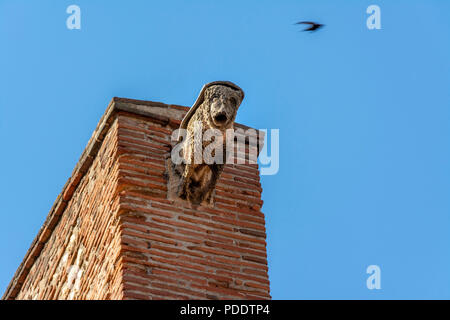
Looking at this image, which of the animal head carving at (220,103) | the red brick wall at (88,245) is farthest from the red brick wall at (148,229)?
the animal head carving at (220,103)

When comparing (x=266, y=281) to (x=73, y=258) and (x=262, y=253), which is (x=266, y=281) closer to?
(x=262, y=253)

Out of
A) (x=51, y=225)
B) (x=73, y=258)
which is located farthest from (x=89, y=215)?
(x=51, y=225)

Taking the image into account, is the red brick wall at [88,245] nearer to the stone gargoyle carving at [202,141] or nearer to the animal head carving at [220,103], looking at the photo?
the stone gargoyle carving at [202,141]

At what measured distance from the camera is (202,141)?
981cm

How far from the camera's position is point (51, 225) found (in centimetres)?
1141

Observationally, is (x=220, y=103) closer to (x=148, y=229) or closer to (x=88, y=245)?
(x=148, y=229)

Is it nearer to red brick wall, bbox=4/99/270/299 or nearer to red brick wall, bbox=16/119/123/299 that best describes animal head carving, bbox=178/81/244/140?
red brick wall, bbox=4/99/270/299

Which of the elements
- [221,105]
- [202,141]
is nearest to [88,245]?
[202,141]

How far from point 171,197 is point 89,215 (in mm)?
800

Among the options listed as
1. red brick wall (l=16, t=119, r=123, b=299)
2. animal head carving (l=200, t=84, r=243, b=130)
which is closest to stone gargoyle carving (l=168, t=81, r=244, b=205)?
animal head carving (l=200, t=84, r=243, b=130)

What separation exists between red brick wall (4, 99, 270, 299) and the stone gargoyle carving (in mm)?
97

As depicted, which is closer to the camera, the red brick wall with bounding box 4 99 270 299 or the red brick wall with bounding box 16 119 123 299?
the red brick wall with bounding box 4 99 270 299

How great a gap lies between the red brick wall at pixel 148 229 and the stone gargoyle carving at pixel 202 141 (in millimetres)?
97

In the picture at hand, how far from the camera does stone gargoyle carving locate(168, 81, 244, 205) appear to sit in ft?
31.9
